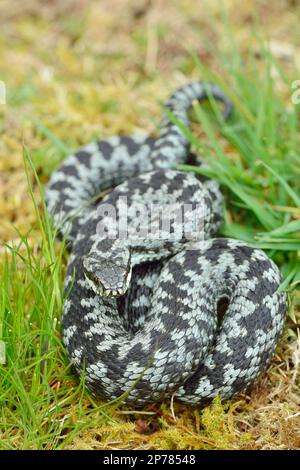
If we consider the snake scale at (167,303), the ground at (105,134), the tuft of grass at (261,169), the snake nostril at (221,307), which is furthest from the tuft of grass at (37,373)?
the tuft of grass at (261,169)

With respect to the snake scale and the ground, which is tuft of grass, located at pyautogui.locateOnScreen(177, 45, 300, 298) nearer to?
the ground

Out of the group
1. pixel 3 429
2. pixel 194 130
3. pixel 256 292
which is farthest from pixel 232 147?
pixel 3 429

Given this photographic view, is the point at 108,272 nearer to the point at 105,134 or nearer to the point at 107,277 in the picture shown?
the point at 107,277

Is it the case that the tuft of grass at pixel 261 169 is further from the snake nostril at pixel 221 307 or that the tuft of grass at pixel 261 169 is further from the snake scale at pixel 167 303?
the snake nostril at pixel 221 307

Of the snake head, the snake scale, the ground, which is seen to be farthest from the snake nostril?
the snake head

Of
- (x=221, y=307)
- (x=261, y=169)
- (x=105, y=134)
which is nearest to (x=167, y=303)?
(x=221, y=307)

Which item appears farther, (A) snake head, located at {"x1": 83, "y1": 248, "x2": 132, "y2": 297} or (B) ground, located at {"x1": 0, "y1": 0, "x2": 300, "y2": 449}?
(A) snake head, located at {"x1": 83, "y1": 248, "x2": 132, "y2": 297}
